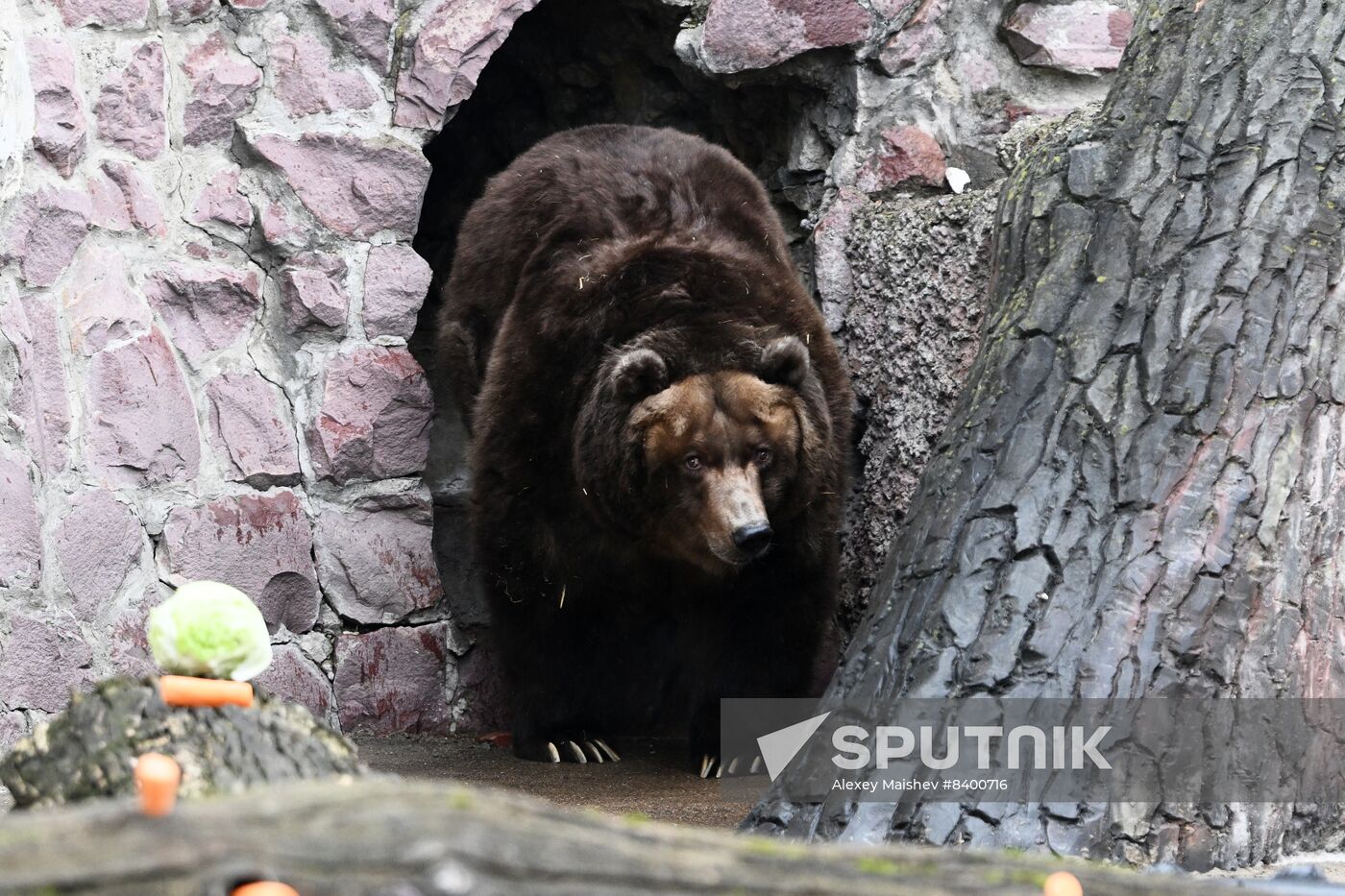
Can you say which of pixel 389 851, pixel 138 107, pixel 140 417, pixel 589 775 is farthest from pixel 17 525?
pixel 389 851

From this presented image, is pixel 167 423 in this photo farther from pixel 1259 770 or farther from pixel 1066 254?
pixel 1259 770

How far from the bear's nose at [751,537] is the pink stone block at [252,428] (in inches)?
60.7

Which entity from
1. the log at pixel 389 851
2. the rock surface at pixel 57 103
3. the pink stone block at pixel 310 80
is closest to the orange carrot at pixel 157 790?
the log at pixel 389 851

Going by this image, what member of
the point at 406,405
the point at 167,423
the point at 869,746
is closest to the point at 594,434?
the point at 406,405

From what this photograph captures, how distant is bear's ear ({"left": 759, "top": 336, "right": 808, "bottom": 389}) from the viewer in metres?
4.16

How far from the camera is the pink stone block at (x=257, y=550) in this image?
4348 millimetres

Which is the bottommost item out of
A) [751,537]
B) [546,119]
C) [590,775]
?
[590,775]

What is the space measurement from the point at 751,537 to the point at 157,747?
7.64 feet

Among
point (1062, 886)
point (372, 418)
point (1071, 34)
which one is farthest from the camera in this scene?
point (1071, 34)

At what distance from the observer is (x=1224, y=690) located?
2756 millimetres

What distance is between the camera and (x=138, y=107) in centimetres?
429

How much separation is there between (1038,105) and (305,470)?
282 cm

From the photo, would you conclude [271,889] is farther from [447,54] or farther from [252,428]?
[447,54]

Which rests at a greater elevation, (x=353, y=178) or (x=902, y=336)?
(x=353, y=178)
